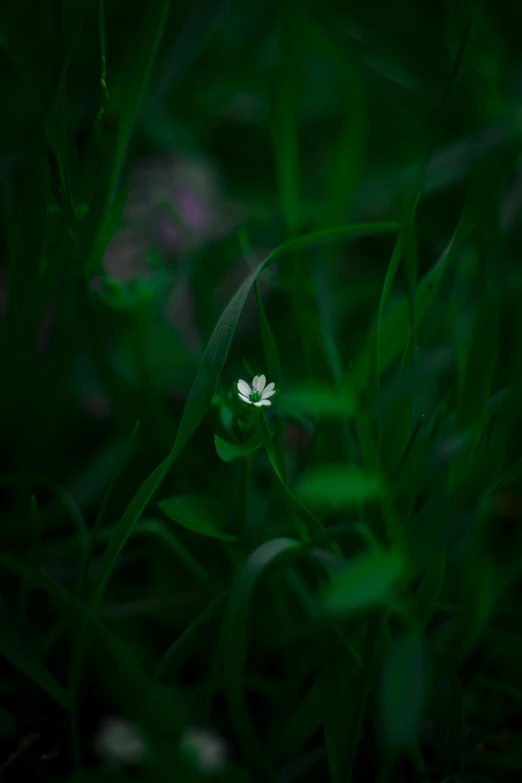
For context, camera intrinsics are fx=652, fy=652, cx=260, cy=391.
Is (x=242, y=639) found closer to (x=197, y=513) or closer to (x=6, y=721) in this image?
(x=197, y=513)

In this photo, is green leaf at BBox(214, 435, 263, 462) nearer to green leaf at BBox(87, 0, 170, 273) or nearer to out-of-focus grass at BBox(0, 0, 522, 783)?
out-of-focus grass at BBox(0, 0, 522, 783)

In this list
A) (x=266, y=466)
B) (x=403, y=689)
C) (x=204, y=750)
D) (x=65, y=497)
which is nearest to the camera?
(x=403, y=689)

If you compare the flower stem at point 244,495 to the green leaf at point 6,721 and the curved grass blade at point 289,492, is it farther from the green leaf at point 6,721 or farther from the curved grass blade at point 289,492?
the green leaf at point 6,721

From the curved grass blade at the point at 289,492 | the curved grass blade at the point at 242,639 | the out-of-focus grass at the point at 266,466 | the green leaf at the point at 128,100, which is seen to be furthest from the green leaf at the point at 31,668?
the green leaf at the point at 128,100

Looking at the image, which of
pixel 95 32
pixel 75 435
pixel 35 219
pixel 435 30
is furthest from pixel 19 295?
pixel 435 30

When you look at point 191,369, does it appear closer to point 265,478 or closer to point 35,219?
point 265,478

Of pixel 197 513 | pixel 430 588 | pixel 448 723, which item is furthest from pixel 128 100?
pixel 448 723
